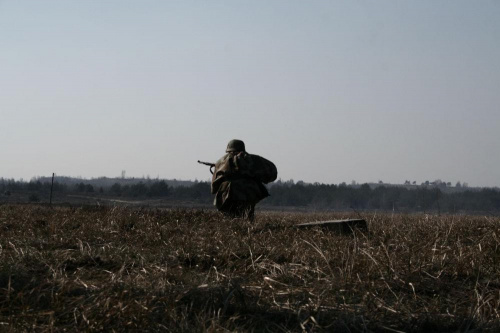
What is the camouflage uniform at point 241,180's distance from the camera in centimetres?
1338

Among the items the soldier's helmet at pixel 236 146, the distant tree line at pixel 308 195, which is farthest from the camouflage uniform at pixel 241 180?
the distant tree line at pixel 308 195

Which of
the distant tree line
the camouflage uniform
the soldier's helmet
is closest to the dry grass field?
the camouflage uniform

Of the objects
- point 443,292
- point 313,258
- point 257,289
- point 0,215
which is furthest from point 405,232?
point 0,215

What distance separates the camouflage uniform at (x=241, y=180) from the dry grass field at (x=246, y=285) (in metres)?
5.24

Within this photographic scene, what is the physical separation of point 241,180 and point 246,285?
832cm

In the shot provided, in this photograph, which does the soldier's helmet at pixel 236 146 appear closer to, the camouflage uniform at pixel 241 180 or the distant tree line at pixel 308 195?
the camouflage uniform at pixel 241 180

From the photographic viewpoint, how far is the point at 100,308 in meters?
4.29

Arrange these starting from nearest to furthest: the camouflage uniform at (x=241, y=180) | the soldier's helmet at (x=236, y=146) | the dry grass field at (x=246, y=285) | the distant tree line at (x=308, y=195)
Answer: the dry grass field at (x=246, y=285), the camouflage uniform at (x=241, y=180), the soldier's helmet at (x=236, y=146), the distant tree line at (x=308, y=195)

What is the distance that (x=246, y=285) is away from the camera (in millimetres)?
5152

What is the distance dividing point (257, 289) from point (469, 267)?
192 cm

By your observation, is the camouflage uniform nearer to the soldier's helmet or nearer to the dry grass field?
the soldier's helmet

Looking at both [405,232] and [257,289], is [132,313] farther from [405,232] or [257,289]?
[405,232]

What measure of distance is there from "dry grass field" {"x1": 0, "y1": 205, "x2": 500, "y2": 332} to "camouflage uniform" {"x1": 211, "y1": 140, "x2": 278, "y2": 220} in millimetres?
5239

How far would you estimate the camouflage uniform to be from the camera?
43.9ft
